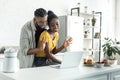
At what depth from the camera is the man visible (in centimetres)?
231

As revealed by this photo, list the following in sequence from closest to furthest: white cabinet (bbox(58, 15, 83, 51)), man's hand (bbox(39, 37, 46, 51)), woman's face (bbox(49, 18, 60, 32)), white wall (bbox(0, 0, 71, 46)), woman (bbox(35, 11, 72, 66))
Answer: man's hand (bbox(39, 37, 46, 51)), woman (bbox(35, 11, 72, 66)), woman's face (bbox(49, 18, 60, 32)), white wall (bbox(0, 0, 71, 46)), white cabinet (bbox(58, 15, 83, 51))

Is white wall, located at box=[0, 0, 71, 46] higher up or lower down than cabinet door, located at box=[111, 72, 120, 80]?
higher up

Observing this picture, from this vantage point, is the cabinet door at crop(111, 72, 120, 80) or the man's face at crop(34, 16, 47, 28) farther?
the man's face at crop(34, 16, 47, 28)

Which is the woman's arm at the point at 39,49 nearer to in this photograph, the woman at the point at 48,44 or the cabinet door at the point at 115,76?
the woman at the point at 48,44

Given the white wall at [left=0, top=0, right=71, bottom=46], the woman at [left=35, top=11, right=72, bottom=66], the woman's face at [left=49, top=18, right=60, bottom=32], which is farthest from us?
the white wall at [left=0, top=0, right=71, bottom=46]

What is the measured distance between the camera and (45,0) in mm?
4957

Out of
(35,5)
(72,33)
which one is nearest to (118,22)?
(72,33)

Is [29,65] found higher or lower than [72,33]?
lower

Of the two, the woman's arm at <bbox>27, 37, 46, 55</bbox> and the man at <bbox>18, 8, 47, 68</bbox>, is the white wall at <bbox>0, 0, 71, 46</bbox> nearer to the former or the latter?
the man at <bbox>18, 8, 47, 68</bbox>

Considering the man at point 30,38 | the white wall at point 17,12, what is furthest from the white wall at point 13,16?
the man at point 30,38

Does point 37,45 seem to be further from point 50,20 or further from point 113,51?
point 113,51

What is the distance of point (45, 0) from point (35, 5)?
0.34m

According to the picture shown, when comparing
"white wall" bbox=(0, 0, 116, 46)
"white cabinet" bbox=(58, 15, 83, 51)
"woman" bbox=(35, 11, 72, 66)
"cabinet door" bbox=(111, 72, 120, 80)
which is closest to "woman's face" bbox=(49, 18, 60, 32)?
"woman" bbox=(35, 11, 72, 66)

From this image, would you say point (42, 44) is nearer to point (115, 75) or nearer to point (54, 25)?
point (54, 25)
